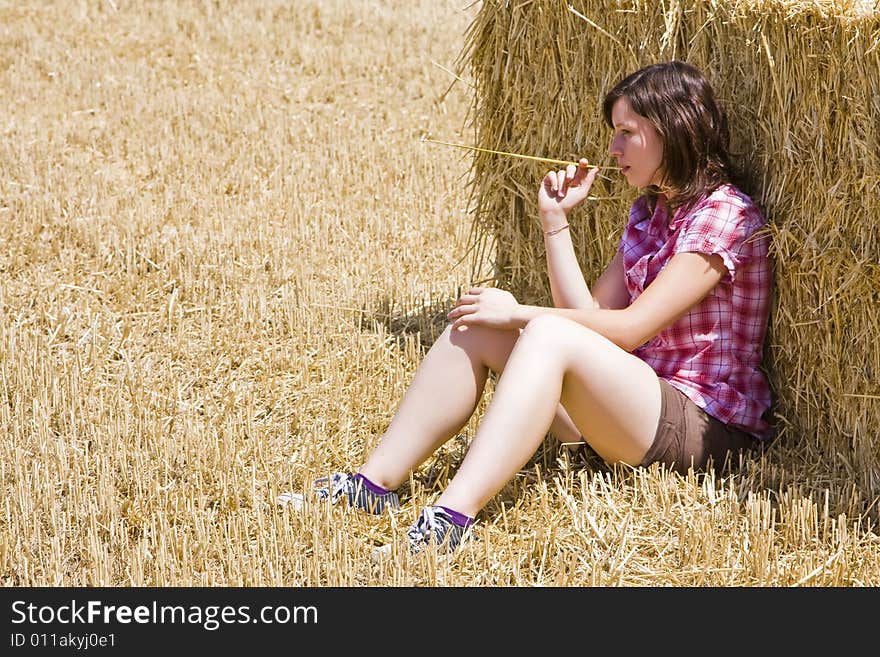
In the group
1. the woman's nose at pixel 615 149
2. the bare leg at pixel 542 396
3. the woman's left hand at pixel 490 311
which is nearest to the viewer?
the bare leg at pixel 542 396

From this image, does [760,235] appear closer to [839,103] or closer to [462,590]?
[839,103]

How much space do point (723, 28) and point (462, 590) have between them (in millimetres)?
1900

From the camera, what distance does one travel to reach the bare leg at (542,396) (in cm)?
313

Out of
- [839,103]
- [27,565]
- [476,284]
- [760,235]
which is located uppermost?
[839,103]

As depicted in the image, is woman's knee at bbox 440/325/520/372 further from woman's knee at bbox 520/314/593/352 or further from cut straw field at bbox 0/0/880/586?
cut straw field at bbox 0/0/880/586

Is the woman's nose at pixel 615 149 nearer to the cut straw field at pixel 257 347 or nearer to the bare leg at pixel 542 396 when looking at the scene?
the bare leg at pixel 542 396

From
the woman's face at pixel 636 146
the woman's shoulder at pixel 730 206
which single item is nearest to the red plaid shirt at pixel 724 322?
the woman's shoulder at pixel 730 206

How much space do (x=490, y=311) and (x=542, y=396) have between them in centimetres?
34

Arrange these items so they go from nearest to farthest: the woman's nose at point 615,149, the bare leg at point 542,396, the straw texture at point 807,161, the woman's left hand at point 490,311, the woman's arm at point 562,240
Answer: the bare leg at point 542,396 < the straw texture at point 807,161 < the woman's left hand at point 490,311 < the woman's nose at point 615,149 < the woman's arm at point 562,240

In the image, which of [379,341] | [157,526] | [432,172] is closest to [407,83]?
[432,172]

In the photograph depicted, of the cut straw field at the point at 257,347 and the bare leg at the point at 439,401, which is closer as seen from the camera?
the cut straw field at the point at 257,347

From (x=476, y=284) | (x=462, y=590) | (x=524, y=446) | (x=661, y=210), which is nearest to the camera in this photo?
(x=462, y=590)

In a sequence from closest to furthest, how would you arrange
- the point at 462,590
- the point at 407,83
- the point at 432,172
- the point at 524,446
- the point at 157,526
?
1. the point at 462,590
2. the point at 524,446
3. the point at 157,526
4. the point at 432,172
5. the point at 407,83

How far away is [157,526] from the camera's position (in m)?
3.40
